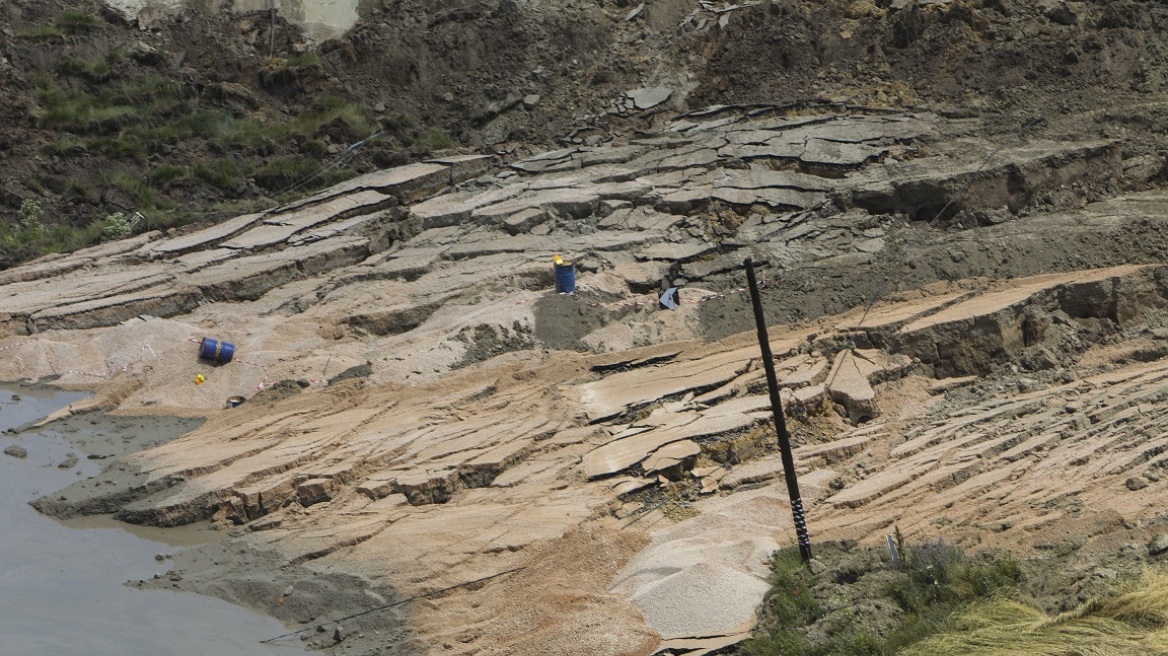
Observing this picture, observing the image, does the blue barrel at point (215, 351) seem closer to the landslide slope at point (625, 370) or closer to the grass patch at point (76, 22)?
the landslide slope at point (625, 370)

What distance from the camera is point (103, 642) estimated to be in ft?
24.6

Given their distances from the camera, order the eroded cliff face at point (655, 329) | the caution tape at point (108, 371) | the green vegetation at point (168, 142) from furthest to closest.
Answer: the green vegetation at point (168, 142), the caution tape at point (108, 371), the eroded cliff face at point (655, 329)

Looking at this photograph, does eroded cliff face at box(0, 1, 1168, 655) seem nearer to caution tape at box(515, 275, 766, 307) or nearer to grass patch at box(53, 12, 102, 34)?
caution tape at box(515, 275, 766, 307)

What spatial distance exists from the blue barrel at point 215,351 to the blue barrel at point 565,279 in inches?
114

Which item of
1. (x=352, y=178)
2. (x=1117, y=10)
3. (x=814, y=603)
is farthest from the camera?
(x=352, y=178)

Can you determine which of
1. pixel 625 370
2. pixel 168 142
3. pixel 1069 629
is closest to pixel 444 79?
pixel 168 142

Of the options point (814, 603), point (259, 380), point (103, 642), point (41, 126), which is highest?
point (41, 126)

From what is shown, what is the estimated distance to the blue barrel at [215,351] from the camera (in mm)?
10969

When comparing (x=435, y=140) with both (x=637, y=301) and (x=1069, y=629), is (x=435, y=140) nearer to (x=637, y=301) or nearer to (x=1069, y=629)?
(x=637, y=301)

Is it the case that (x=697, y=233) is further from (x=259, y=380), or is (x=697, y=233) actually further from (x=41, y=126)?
(x=41, y=126)

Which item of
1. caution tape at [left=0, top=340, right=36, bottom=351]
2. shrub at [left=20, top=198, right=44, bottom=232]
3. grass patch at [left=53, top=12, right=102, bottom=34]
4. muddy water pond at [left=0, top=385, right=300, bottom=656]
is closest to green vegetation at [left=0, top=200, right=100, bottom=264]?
shrub at [left=20, top=198, right=44, bottom=232]

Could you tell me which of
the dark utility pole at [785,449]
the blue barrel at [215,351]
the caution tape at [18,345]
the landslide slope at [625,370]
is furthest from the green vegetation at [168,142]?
the dark utility pole at [785,449]

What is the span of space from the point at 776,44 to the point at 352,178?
18.3ft

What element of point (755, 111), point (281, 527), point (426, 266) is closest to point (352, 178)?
point (426, 266)
